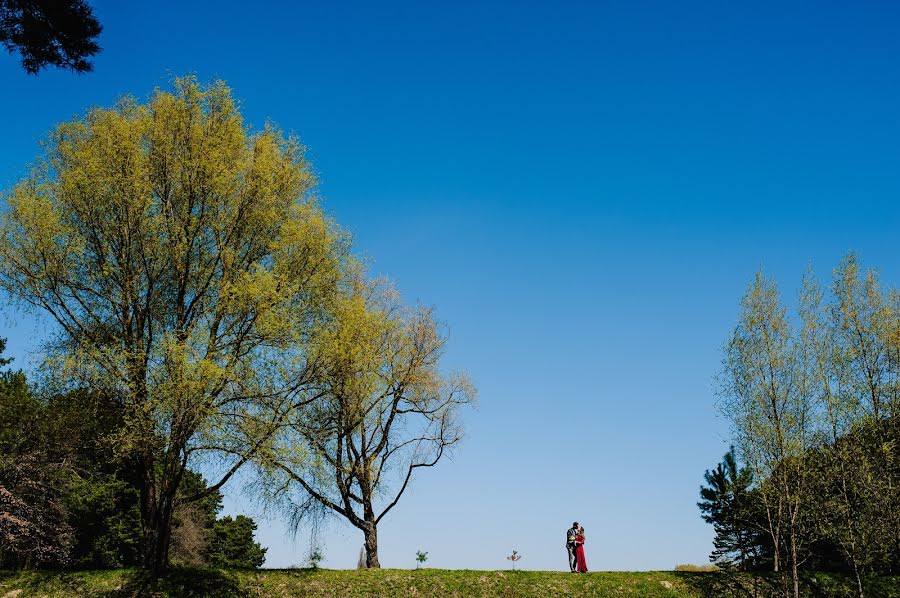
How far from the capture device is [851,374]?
94.4 feet

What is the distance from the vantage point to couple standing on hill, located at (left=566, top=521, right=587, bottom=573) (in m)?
28.7

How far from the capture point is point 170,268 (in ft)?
84.5

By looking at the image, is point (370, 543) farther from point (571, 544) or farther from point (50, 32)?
point (50, 32)

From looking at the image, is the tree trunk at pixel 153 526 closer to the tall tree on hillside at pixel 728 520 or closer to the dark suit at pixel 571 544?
the dark suit at pixel 571 544

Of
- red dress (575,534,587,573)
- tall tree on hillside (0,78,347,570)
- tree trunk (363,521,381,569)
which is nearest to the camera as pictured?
tall tree on hillside (0,78,347,570)

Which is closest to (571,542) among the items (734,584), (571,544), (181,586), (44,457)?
(571,544)

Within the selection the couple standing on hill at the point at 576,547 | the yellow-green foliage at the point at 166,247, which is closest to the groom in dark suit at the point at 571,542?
the couple standing on hill at the point at 576,547

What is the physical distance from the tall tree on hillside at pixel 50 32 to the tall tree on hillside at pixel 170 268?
10.1 metres

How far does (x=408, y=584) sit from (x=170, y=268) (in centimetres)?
1509

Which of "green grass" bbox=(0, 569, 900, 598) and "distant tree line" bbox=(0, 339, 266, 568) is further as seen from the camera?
"distant tree line" bbox=(0, 339, 266, 568)

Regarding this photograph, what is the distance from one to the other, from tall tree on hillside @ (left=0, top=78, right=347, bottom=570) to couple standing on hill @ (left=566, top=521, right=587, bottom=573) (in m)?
13.3

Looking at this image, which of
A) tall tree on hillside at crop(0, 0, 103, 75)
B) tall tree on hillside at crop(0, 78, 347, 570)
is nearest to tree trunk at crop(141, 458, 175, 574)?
tall tree on hillside at crop(0, 78, 347, 570)

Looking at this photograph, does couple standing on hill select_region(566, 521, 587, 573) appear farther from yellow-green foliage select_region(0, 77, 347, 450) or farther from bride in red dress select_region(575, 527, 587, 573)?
yellow-green foliage select_region(0, 77, 347, 450)

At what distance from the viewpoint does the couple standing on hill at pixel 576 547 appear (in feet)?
94.1
